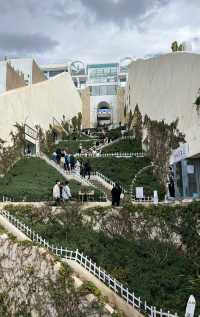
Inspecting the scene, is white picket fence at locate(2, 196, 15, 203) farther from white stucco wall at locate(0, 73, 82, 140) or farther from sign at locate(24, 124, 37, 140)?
sign at locate(24, 124, 37, 140)

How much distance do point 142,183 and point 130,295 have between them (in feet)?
33.8

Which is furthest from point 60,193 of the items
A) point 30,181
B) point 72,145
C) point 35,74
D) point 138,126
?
point 35,74

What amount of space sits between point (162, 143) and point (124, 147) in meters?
7.49

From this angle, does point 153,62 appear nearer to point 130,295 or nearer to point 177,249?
Answer: point 177,249

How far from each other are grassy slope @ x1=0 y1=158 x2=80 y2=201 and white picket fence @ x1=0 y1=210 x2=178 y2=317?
2900 millimetres

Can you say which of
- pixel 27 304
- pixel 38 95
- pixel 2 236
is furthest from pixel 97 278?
pixel 38 95

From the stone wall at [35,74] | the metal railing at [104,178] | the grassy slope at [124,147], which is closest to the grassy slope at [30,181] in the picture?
the metal railing at [104,178]

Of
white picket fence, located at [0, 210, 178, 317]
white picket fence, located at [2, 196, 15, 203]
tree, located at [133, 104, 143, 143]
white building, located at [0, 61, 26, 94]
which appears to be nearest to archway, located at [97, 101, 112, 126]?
tree, located at [133, 104, 143, 143]

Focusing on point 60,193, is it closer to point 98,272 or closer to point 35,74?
point 98,272

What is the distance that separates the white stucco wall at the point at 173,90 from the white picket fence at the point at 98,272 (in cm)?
551

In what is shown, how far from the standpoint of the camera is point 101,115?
52750mm

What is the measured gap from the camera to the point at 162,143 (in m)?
22.8

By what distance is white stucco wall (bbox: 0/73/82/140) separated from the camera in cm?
2422

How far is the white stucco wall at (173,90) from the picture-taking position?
1864cm
